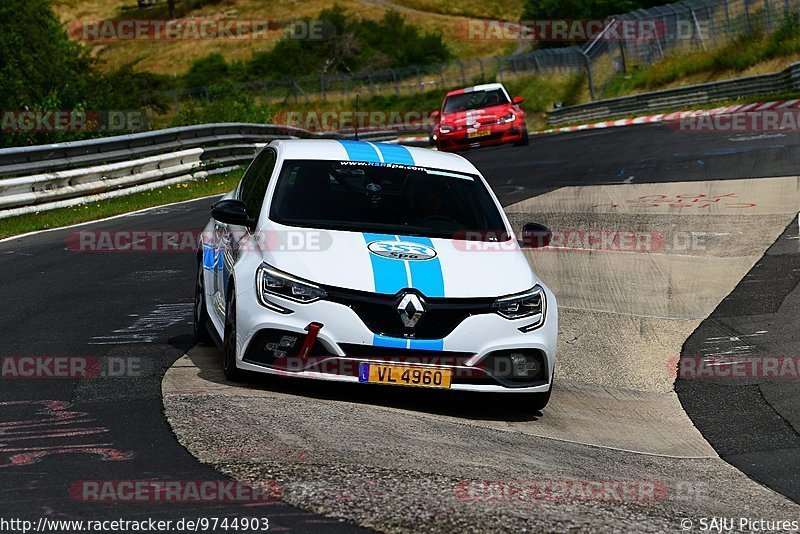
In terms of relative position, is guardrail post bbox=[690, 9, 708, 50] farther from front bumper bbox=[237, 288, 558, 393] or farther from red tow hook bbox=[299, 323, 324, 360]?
red tow hook bbox=[299, 323, 324, 360]

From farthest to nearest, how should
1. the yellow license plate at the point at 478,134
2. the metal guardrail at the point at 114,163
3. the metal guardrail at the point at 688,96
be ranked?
the metal guardrail at the point at 688,96, the yellow license plate at the point at 478,134, the metal guardrail at the point at 114,163

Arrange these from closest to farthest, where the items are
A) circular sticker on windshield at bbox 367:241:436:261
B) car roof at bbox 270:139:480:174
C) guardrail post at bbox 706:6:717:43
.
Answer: circular sticker on windshield at bbox 367:241:436:261, car roof at bbox 270:139:480:174, guardrail post at bbox 706:6:717:43

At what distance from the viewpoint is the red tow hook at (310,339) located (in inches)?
282

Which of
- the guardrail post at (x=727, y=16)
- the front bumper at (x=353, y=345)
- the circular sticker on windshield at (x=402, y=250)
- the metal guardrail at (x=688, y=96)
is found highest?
the circular sticker on windshield at (x=402, y=250)

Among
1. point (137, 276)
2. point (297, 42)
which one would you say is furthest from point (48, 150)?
point (297, 42)

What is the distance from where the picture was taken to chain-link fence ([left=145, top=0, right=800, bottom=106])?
43250 mm

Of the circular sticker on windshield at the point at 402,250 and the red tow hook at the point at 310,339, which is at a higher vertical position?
the circular sticker on windshield at the point at 402,250

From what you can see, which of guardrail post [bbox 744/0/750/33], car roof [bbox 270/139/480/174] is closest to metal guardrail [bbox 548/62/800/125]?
guardrail post [bbox 744/0/750/33]

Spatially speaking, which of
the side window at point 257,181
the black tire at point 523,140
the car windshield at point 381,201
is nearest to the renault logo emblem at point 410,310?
the car windshield at point 381,201

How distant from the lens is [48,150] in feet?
59.8

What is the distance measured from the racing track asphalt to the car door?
2.35 ft

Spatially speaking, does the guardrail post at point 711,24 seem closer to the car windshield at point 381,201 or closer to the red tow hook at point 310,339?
the car windshield at point 381,201

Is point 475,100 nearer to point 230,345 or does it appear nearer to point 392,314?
point 230,345

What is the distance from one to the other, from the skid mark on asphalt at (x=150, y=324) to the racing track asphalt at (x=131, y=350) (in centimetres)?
1
